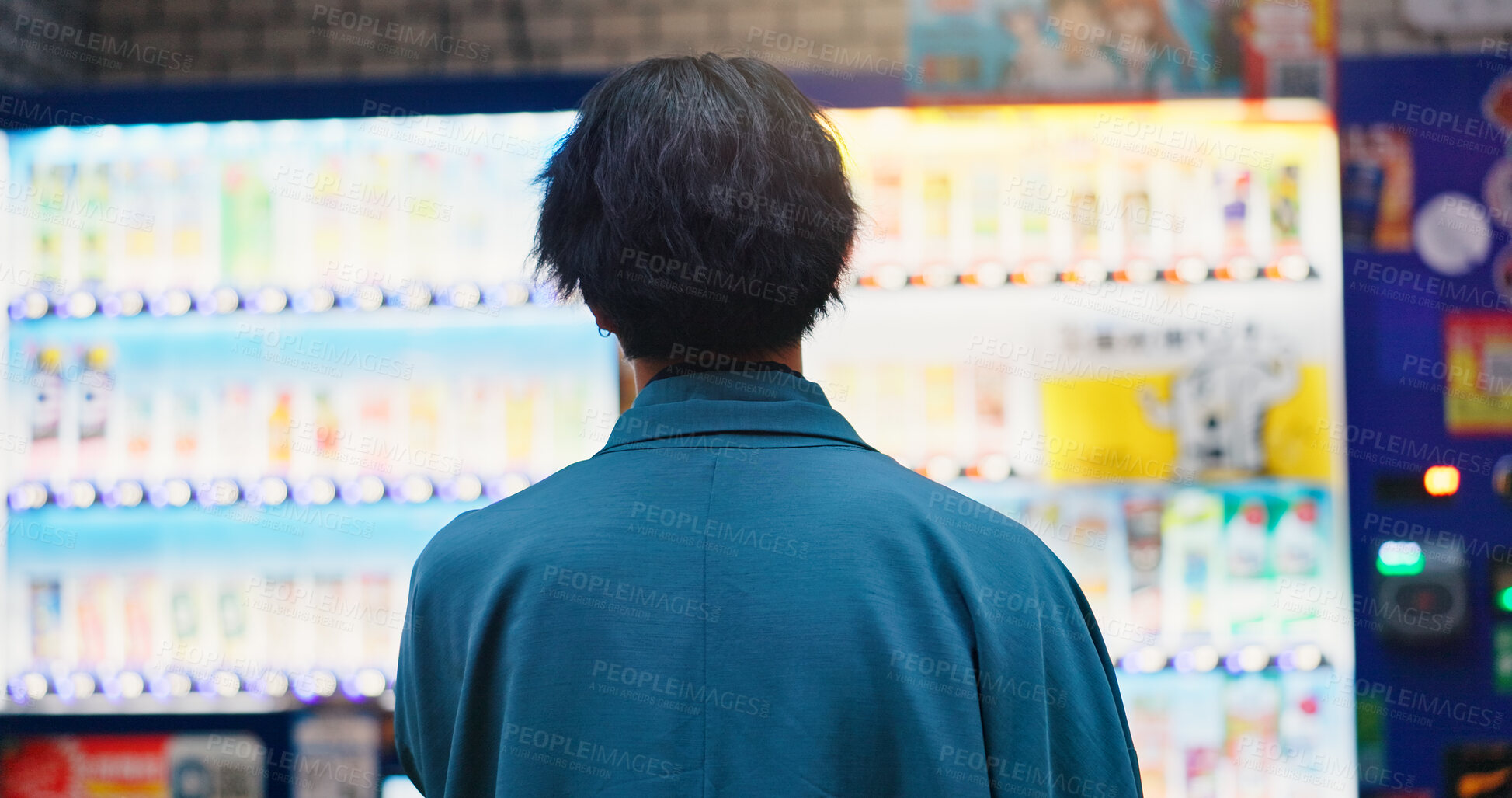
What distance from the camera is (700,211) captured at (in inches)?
38.9

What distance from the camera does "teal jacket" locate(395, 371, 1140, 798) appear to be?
0.89 metres

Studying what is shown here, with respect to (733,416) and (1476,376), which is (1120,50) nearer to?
(1476,376)

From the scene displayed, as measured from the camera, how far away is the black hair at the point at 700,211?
3.24 feet

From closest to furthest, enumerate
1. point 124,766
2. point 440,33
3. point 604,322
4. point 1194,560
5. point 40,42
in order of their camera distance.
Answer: point 604,322 < point 124,766 < point 1194,560 < point 40,42 < point 440,33

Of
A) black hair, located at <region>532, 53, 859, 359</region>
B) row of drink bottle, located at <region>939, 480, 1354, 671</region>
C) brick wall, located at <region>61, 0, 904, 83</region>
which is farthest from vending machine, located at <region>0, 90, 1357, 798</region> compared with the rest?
black hair, located at <region>532, 53, 859, 359</region>

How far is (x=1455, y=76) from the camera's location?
241cm

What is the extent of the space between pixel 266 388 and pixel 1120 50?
89.5 inches

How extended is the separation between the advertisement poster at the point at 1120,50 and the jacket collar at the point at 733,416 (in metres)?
1.66

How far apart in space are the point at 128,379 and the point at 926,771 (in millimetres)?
2754

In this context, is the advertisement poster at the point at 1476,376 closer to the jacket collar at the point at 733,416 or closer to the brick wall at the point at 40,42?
the jacket collar at the point at 733,416

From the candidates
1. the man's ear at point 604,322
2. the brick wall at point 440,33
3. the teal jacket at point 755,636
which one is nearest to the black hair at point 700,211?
the man's ear at point 604,322

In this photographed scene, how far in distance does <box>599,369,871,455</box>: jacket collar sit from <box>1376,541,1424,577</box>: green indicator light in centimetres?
188

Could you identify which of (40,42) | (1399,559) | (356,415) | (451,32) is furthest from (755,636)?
(40,42)

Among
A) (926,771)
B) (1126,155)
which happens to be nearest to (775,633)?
(926,771)
